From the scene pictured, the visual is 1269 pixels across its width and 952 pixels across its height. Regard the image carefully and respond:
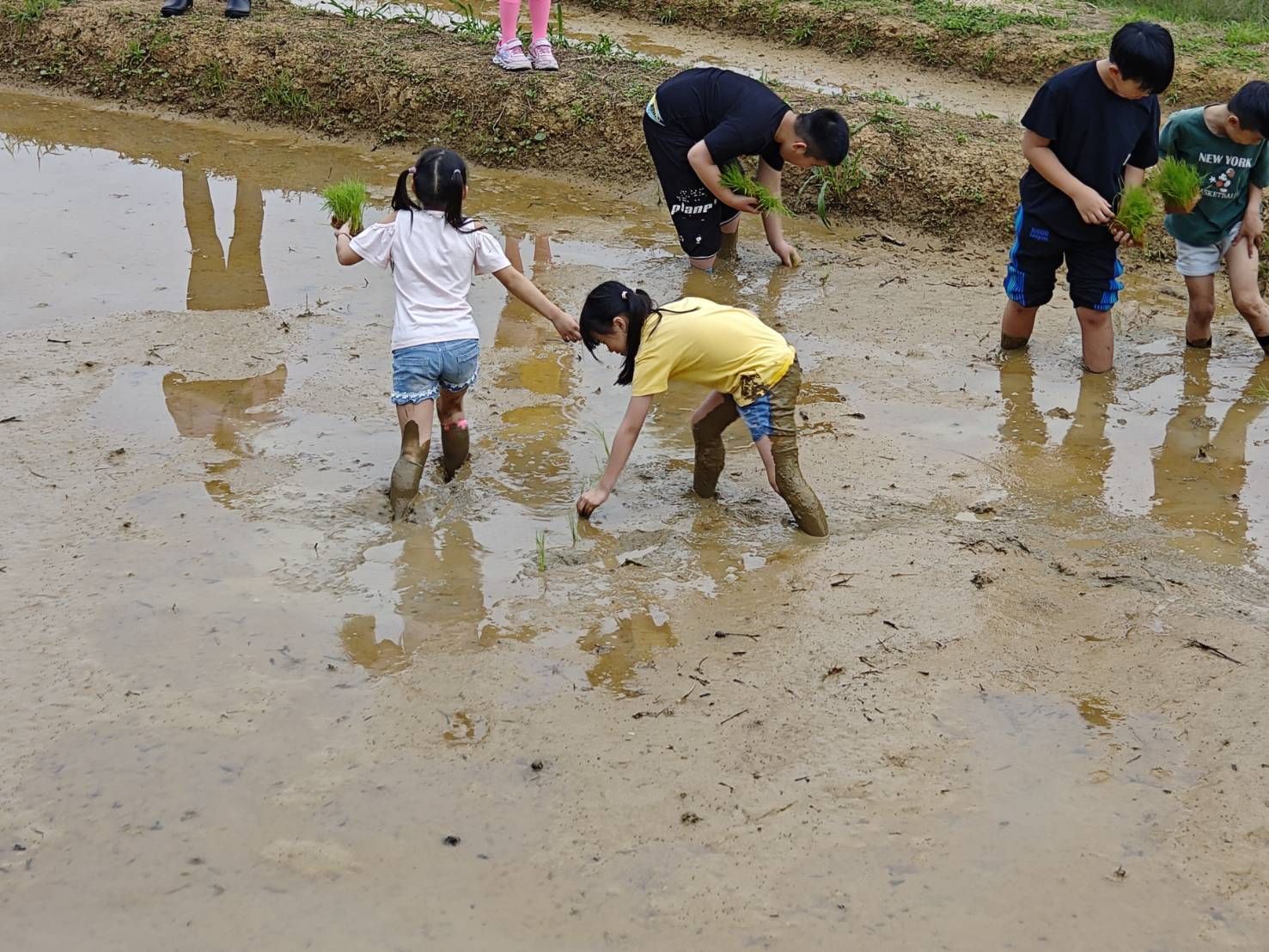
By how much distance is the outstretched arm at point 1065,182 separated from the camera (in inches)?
212

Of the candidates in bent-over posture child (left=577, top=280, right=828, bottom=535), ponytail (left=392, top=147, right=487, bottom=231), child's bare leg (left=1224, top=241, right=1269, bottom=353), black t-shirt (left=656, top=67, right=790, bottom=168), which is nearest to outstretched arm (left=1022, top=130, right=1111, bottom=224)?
child's bare leg (left=1224, top=241, right=1269, bottom=353)

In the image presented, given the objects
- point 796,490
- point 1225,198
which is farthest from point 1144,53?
point 796,490

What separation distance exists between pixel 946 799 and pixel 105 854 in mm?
2047

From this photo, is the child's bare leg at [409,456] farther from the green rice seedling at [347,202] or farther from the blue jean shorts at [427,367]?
the green rice seedling at [347,202]

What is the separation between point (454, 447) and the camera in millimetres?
4863

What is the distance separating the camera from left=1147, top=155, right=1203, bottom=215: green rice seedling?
552 cm

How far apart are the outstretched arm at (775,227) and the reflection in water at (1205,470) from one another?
7.17ft

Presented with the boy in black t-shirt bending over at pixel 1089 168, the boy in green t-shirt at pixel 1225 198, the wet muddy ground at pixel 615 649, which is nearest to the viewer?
the wet muddy ground at pixel 615 649

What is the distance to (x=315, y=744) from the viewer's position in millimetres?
3387

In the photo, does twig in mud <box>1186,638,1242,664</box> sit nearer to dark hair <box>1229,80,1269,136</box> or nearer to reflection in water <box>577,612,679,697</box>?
reflection in water <box>577,612,679,697</box>

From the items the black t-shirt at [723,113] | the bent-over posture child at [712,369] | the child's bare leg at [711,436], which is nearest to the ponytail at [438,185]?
the bent-over posture child at [712,369]

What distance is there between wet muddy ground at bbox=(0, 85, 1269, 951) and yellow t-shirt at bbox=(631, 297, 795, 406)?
0.51 metres

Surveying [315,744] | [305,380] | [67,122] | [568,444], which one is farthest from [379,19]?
[315,744]

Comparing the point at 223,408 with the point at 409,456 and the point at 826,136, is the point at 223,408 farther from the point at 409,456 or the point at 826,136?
the point at 826,136
